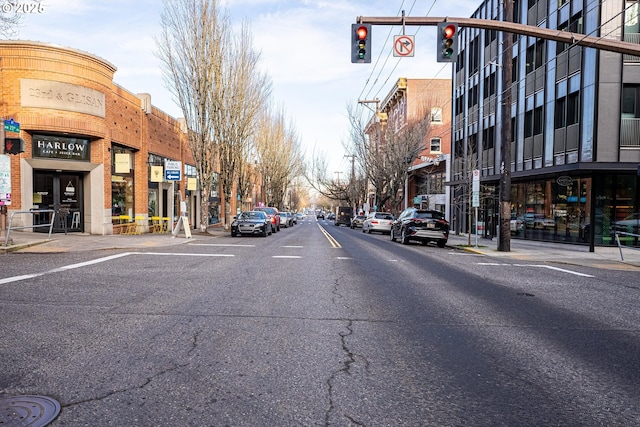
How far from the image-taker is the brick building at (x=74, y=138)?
54.0ft

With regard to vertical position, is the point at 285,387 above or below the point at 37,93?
below

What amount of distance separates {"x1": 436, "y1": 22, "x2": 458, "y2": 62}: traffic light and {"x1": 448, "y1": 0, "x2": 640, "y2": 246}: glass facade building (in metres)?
5.91

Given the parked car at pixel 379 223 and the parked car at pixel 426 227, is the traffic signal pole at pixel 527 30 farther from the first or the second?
the parked car at pixel 379 223

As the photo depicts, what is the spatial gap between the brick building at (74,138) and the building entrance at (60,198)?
0.12 ft

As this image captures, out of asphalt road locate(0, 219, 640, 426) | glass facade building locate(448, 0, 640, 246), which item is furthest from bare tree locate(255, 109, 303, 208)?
asphalt road locate(0, 219, 640, 426)

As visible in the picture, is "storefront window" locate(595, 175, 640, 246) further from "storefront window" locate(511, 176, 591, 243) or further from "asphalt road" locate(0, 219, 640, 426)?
"asphalt road" locate(0, 219, 640, 426)

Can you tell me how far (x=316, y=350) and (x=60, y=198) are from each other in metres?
17.9

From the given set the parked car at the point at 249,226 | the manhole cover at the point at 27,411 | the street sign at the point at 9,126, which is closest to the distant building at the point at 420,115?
the parked car at the point at 249,226

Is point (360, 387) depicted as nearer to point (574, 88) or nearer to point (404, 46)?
point (404, 46)

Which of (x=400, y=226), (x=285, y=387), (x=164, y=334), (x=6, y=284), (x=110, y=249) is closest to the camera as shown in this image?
(x=285, y=387)

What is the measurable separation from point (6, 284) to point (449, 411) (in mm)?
7642

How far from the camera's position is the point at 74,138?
18.3m

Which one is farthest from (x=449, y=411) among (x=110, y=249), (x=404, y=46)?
(x=110, y=249)

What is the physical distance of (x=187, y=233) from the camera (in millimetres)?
18734
